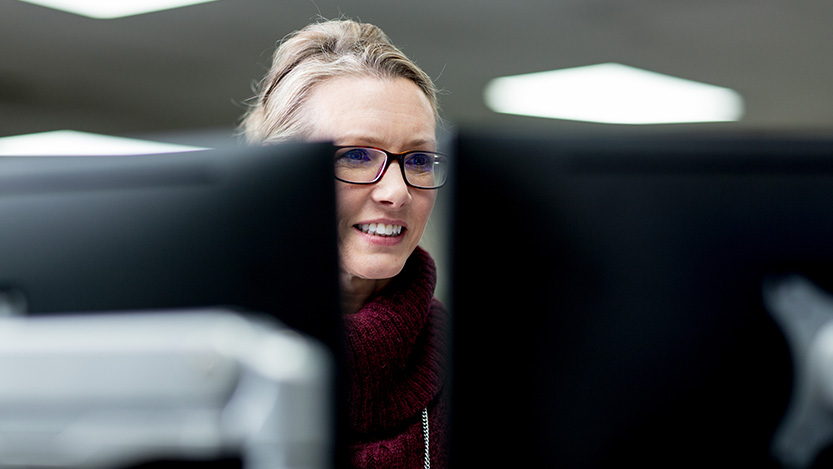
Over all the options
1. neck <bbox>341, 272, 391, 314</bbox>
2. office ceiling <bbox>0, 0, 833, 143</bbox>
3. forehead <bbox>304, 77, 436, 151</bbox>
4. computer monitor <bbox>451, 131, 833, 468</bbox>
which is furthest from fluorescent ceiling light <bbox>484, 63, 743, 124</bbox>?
computer monitor <bbox>451, 131, 833, 468</bbox>

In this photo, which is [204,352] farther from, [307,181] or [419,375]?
[419,375]

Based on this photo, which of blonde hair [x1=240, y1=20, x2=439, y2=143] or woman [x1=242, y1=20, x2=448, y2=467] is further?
blonde hair [x1=240, y1=20, x2=439, y2=143]

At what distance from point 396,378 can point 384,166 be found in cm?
28

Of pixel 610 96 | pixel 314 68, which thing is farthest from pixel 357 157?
pixel 610 96

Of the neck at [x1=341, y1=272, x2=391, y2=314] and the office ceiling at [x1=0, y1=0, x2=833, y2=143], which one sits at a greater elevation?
the office ceiling at [x1=0, y1=0, x2=833, y2=143]

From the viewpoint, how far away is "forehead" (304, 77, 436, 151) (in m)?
1.07

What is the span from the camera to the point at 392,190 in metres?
0.98

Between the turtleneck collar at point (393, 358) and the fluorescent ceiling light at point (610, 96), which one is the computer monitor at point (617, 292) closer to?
the turtleneck collar at point (393, 358)

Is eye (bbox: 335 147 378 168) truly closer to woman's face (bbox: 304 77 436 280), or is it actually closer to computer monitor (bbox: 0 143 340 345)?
woman's face (bbox: 304 77 436 280)

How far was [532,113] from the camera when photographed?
15.5ft

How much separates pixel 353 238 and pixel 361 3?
8.37ft

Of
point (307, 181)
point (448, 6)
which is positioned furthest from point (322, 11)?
point (307, 181)

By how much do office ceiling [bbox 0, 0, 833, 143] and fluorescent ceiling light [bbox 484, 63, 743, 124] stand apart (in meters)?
0.11

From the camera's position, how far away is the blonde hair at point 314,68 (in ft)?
3.80
